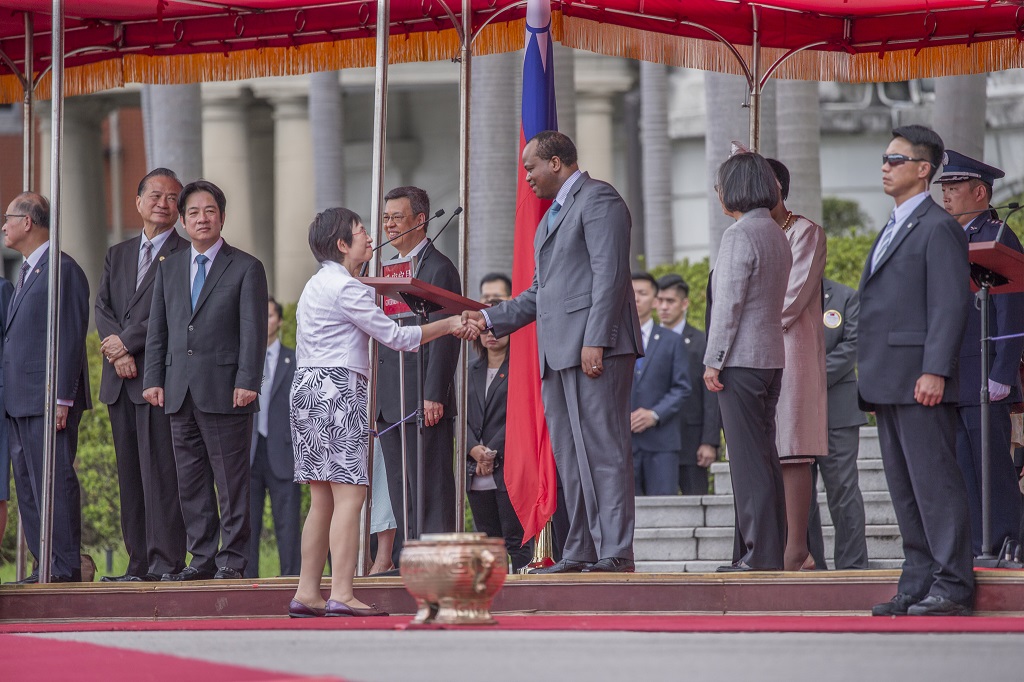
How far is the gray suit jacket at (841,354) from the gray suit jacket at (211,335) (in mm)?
3405

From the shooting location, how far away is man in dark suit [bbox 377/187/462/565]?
866cm

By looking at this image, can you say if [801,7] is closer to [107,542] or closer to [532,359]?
[532,359]

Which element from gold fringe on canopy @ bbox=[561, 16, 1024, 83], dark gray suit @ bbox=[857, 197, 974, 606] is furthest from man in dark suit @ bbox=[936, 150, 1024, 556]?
gold fringe on canopy @ bbox=[561, 16, 1024, 83]

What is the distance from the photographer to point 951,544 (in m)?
6.55

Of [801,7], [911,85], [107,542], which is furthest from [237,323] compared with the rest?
[911,85]

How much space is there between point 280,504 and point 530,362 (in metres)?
3.76

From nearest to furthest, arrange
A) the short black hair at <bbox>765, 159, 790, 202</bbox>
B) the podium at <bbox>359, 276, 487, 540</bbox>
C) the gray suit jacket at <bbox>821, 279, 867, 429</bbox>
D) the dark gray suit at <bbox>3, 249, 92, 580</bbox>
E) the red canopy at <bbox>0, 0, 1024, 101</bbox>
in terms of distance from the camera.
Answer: the podium at <bbox>359, 276, 487, 540</bbox> < the short black hair at <bbox>765, 159, 790, 202</bbox> < the dark gray suit at <bbox>3, 249, 92, 580</bbox> < the red canopy at <bbox>0, 0, 1024, 101</bbox> < the gray suit jacket at <bbox>821, 279, 867, 429</bbox>

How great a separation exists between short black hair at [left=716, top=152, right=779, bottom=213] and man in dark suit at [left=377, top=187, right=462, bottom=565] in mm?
1755

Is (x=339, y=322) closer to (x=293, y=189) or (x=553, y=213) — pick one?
(x=553, y=213)

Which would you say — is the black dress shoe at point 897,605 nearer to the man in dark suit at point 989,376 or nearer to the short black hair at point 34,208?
the man in dark suit at point 989,376

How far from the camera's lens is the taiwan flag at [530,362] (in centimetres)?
841

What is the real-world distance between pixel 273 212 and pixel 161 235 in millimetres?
15885

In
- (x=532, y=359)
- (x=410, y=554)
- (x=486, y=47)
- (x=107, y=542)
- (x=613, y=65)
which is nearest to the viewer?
(x=410, y=554)

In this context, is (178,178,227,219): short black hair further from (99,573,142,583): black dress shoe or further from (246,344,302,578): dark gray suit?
(246,344,302,578): dark gray suit
